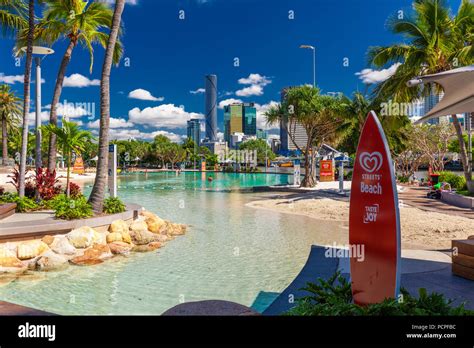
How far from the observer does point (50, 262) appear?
27.4 ft

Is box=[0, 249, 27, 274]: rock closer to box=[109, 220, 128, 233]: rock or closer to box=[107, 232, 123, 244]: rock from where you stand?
box=[107, 232, 123, 244]: rock

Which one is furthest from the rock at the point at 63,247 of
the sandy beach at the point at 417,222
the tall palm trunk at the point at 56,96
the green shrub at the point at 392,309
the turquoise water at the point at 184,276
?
the sandy beach at the point at 417,222

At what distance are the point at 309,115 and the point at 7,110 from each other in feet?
168

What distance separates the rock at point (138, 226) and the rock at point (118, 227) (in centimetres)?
29

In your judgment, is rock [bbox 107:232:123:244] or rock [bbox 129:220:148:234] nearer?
rock [bbox 107:232:123:244]

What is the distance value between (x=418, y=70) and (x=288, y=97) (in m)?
12.7

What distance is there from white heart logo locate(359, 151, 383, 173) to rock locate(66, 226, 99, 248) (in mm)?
7591

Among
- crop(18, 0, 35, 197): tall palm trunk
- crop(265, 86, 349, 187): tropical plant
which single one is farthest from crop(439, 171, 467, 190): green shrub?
crop(18, 0, 35, 197): tall palm trunk

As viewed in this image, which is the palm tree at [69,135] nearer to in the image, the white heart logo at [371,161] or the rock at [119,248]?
the rock at [119,248]

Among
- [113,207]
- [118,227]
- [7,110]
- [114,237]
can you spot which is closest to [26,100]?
[113,207]

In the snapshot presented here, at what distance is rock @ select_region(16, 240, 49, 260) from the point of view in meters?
8.43

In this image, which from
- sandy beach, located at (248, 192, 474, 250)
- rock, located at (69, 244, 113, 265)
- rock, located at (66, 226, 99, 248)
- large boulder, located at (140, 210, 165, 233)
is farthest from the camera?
large boulder, located at (140, 210, 165, 233)

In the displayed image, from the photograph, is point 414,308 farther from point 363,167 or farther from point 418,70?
point 418,70
